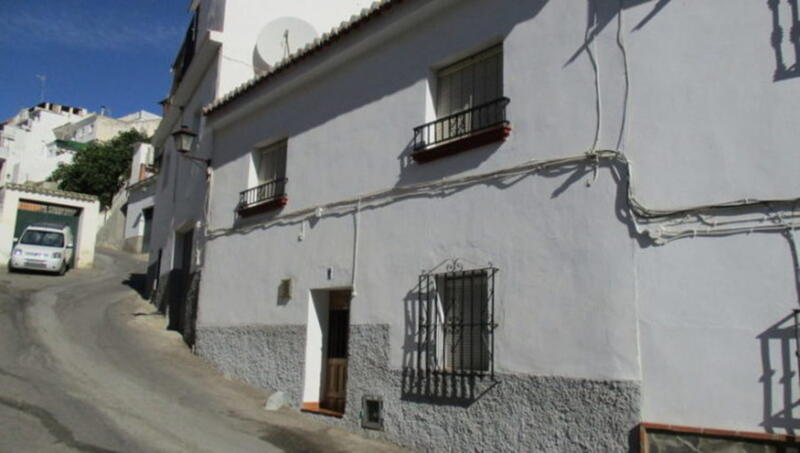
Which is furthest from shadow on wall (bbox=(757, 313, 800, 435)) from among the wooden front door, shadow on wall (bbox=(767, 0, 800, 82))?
the wooden front door

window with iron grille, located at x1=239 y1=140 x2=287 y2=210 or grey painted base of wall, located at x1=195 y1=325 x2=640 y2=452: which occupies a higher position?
window with iron grille, located at x1=239 y1=140 x2=287 y2=210

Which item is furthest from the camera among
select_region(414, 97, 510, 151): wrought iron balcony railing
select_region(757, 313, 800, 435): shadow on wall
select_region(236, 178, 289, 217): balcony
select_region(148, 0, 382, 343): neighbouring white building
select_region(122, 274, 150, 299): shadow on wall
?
select_region(122, 274, 150, 299): shadow on wall

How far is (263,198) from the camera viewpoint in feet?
35.9

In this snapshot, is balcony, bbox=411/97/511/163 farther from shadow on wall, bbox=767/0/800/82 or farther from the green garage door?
the green garage door

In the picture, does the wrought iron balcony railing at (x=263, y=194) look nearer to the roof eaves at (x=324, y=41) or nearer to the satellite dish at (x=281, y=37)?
the roof eaves at (x=324, y=41)

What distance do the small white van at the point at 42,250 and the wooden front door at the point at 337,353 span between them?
1370 cm

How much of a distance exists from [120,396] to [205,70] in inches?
330

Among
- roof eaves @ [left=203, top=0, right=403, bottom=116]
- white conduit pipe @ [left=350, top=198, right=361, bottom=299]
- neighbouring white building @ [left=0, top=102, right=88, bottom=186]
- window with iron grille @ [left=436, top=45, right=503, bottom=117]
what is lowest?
white conduit pipe @ [left=350, top=198, right=361, bottom=299]

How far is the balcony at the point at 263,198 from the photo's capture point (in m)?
10.3

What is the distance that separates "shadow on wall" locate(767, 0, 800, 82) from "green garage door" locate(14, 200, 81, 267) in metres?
21.9

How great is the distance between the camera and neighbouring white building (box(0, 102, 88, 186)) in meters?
49.7

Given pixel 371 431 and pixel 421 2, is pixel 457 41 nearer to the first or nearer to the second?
pixel 421 2

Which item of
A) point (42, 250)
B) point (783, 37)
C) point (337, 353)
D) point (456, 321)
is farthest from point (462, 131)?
point (42, 250)

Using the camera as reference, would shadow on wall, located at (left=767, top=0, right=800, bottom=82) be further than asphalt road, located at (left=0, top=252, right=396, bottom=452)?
No
